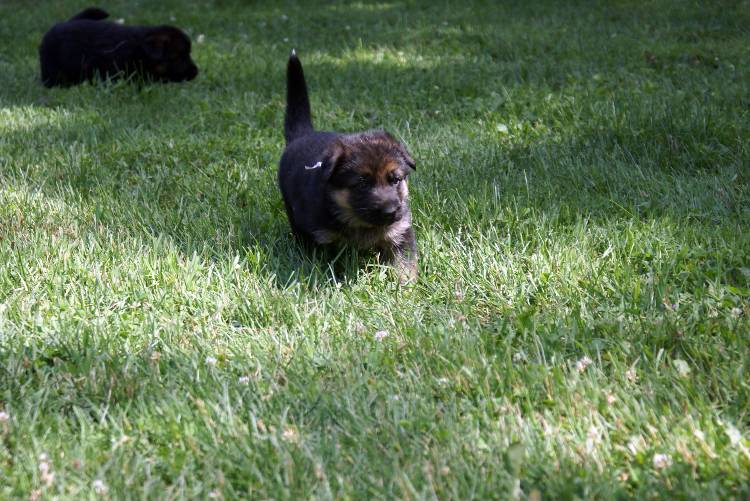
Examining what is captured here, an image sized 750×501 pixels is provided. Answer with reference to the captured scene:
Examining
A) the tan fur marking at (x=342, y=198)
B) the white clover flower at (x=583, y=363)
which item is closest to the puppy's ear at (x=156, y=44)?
the tan fur marking at (x=342, y=198)

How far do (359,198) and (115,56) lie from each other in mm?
4438

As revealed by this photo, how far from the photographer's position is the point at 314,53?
8062mm

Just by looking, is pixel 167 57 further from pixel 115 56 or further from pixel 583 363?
pixel 583 363

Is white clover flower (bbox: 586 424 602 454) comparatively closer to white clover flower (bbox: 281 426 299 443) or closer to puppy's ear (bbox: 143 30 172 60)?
white clover flower (bbox: 281 426 299 443)

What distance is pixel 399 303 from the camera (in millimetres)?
3193

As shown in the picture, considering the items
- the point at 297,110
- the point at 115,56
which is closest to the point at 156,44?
the point at 115,56

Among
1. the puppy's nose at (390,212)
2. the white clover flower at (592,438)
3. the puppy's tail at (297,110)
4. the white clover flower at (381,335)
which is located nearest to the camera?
the white clover flower at (592,438)

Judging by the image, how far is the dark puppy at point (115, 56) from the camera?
704 centimetres

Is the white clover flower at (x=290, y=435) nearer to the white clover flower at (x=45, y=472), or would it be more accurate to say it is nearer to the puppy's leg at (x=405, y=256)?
the white clover flower at (x=45, y=472)

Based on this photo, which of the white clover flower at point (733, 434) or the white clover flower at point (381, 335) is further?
the white clover flower at point (381, 335)

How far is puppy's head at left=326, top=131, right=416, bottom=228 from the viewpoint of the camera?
3.50 m

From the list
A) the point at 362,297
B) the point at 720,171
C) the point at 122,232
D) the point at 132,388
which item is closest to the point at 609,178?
the point at 720,171

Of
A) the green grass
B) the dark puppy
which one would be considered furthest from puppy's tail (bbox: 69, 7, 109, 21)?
the green grass

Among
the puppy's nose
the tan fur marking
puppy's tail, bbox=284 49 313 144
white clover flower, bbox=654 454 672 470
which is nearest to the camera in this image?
white clover flower, bbox=654 454 672 470
